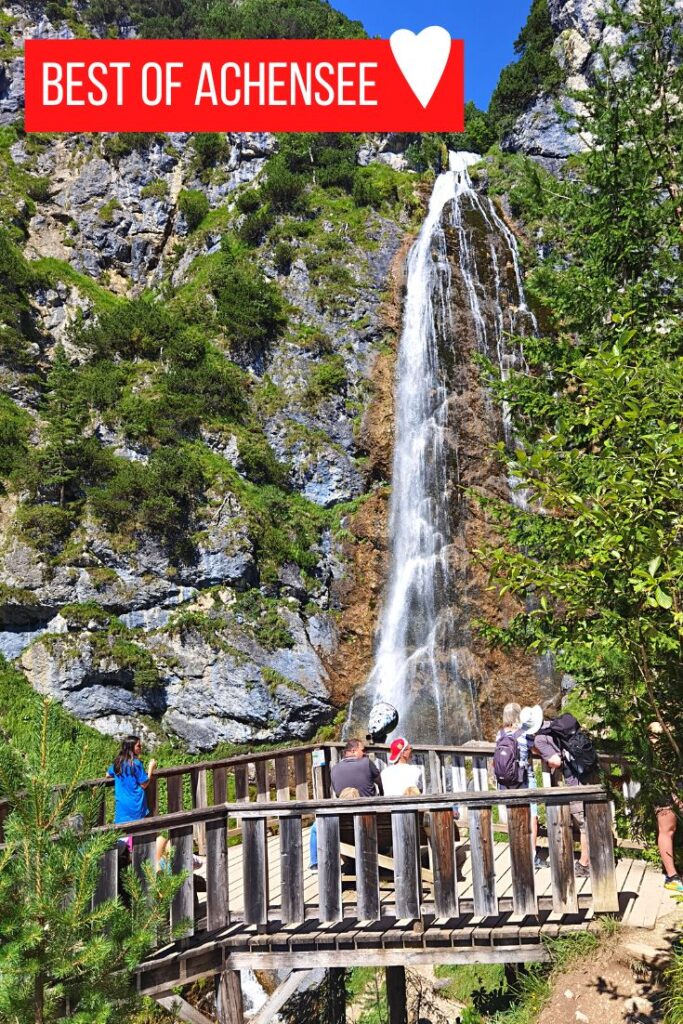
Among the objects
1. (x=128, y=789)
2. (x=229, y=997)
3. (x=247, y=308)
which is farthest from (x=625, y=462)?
(x=247, y=308)

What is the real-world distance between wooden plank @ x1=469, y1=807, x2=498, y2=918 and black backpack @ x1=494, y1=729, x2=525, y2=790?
1320mm

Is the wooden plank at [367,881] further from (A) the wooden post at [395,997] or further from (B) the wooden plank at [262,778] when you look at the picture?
(B) the wooden plank at [262,778]

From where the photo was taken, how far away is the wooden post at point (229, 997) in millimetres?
6188

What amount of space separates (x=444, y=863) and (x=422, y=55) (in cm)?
2049

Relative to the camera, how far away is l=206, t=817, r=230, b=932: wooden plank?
5906 mm

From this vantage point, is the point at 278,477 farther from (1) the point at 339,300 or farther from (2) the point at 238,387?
(1) the point at 339,300

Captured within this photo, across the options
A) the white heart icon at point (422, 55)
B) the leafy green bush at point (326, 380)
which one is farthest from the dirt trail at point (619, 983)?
the white heart icon at point (422, 55)

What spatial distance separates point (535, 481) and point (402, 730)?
14075 mm

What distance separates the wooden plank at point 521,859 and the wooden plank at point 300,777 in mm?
4304

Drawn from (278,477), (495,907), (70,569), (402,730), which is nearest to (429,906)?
(495,907)

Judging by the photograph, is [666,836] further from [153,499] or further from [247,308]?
[247,308]

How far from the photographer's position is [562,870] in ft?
18.6

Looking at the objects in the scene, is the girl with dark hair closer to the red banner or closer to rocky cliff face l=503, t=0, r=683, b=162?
the red banner

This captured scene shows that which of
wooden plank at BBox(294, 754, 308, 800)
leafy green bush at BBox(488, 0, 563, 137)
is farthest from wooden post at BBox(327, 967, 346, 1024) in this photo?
leafy green bush at BBox(488, 0, 563, 137)
